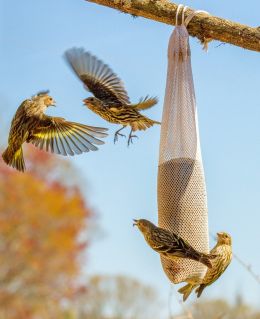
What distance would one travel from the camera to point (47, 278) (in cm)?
2303

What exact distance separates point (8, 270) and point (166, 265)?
19.4m

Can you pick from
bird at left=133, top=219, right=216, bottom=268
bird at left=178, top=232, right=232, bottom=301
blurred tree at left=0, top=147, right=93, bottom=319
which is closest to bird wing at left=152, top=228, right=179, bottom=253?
bird at left=133, top=219, right=216, bottom=268

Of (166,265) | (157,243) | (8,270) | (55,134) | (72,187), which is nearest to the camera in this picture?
(157,243)

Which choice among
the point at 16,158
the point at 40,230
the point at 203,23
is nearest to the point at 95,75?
the point at 16,158

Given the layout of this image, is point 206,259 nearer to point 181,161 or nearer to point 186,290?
point 186,290

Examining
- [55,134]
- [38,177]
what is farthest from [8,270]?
[55,134]

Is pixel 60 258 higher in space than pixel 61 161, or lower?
lower

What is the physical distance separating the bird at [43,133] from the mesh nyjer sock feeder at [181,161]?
368mm

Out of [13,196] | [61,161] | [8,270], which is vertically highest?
[61,161]

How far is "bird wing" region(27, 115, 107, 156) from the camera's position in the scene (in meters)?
4.04

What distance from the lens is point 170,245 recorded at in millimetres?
3359

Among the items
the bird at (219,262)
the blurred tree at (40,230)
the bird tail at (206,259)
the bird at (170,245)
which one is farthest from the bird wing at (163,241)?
the blurred tree at (40,230)

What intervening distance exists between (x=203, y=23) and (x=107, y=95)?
2.26 ft

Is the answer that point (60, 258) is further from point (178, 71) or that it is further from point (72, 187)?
point (178, 71)
